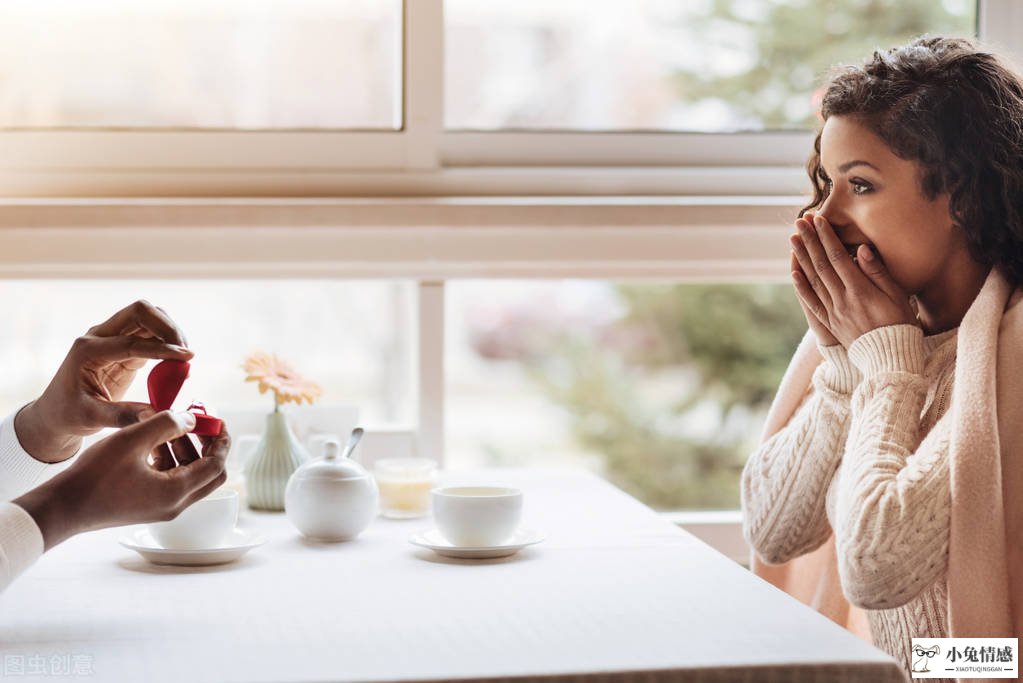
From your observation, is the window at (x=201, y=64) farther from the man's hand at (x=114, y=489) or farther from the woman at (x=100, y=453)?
the man's hand at (x=114, y=489)

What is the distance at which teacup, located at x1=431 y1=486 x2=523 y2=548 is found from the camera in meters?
1.19

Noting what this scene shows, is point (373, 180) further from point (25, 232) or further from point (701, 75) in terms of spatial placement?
point (701, 75)

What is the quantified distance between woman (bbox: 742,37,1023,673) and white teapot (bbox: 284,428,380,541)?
1.72 feet

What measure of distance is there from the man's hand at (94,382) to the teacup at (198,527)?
12 cm

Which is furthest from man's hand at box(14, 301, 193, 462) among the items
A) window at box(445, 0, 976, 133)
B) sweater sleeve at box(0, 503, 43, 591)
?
window at box(445, 0, 976, 133)

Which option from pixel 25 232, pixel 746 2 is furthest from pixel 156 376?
pixel 746 2

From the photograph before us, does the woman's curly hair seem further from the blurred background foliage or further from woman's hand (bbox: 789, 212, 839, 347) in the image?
the blurred background foliage

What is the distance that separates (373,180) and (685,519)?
0.87 metres

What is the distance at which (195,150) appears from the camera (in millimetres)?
2043

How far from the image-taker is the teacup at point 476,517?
1192 millimetres

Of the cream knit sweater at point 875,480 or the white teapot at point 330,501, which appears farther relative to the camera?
the white teapot at point 330,501

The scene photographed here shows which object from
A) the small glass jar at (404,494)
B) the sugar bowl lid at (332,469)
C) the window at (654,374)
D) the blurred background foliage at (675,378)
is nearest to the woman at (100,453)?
the sugar bowl lid at (332,469)

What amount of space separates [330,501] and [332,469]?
0.05 meters

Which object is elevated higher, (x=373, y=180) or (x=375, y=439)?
(x=373, y=180)
